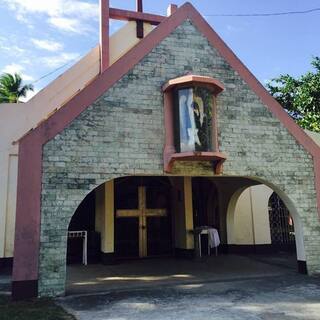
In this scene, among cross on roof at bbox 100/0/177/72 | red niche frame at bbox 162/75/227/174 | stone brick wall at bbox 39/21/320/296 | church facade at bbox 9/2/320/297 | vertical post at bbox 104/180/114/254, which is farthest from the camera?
vertical post at bbox 104/180/114/254

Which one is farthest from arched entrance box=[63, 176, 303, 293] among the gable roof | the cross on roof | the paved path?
the cross on roof

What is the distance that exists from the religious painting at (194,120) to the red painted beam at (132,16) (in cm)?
501

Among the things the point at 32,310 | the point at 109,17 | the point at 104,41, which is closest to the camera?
the point at 32,310

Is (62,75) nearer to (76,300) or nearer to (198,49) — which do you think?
(198,49)

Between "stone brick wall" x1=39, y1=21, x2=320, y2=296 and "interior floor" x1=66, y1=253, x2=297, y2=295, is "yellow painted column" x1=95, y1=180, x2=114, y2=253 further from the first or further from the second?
"stone brick wall" x1=39, y1=21, x2=320, y2=296

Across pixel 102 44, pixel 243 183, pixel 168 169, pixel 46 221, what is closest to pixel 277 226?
pixel 243 183

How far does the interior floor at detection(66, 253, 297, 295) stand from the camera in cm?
918

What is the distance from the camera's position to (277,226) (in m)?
16.4

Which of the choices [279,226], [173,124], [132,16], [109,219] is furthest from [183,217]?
[132,16]

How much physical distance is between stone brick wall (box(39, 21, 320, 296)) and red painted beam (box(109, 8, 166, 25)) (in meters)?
3.53

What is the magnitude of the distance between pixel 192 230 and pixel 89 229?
3.67m

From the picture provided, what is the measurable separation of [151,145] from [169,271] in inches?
154

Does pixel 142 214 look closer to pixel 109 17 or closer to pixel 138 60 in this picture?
pixel 138 60

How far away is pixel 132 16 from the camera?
13273 millimetres
